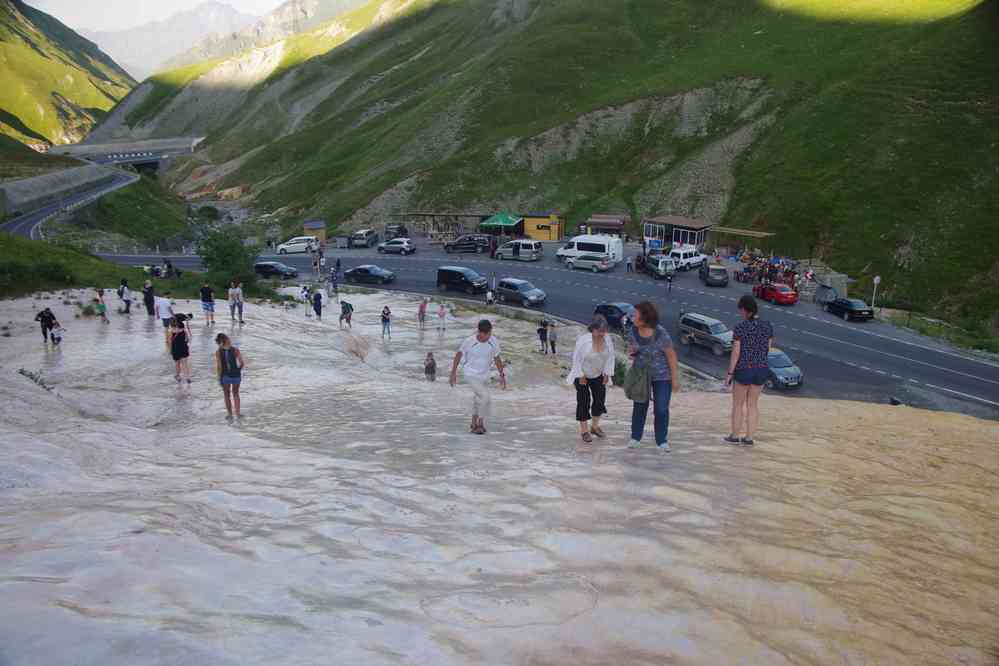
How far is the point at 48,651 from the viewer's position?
134 inches

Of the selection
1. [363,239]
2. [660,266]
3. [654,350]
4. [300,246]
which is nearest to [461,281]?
[660,266]

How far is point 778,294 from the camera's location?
41250 millimetres

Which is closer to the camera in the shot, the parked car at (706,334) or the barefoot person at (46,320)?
the barefoot person at (46,320)

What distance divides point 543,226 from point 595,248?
13.6 m

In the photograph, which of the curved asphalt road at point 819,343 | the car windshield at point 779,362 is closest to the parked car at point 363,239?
the curved asphalt road at point 819,343

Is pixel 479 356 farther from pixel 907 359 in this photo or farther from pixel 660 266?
pixel 660 266

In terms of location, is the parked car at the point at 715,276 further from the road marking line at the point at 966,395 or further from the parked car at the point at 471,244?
the parked car at the point at 471,244

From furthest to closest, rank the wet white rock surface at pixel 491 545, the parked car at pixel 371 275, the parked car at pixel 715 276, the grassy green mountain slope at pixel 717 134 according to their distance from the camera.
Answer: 1. the grassy green mountain slope at pixel 717 134
2. the parked car at pixel 371 275
3. the parked car at pixel 715 276
4. the wet white rock surface at pixel 491 545

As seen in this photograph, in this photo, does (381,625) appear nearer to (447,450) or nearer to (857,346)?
(447,450)

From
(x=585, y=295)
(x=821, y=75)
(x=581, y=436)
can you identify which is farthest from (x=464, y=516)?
(x=821, y=75)

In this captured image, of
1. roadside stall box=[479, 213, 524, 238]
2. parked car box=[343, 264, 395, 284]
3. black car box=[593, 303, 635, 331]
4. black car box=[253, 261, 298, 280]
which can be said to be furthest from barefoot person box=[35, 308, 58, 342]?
roadside stall box=[479, 213, 524, 238]

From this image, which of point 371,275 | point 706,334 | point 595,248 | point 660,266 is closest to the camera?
point 706,334

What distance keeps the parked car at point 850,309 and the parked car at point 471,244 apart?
1203 inches

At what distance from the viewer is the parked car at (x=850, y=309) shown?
38.0 meters
